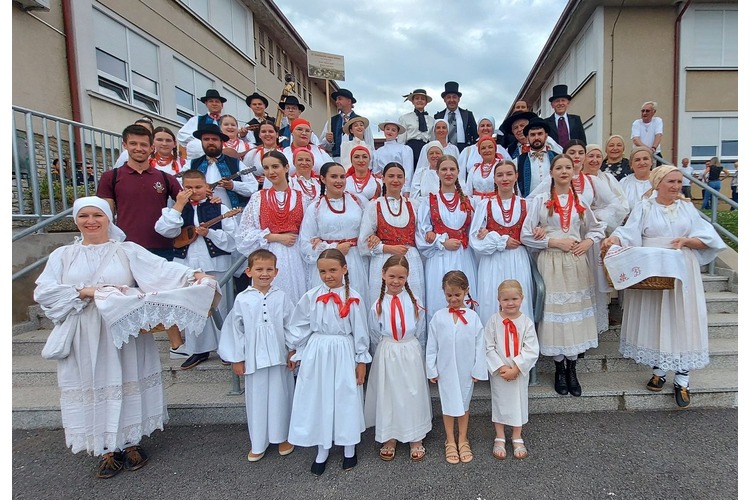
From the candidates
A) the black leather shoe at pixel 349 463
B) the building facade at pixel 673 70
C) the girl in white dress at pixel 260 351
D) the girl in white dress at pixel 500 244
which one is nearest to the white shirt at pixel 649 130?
the building facade at pixel 673 70

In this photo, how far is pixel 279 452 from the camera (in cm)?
328

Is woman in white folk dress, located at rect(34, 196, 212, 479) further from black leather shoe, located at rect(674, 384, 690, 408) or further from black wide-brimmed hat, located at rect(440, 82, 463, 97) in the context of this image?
black wide-brimmed hat, located at rect(440, 82, 463, 97)

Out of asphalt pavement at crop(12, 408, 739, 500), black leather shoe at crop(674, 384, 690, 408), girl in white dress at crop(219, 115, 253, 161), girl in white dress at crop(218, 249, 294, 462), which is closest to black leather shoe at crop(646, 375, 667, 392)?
black leather shoe at crop(674, 384, 690, 408)

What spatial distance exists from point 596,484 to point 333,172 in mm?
3455

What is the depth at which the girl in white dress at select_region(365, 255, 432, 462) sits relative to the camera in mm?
3117

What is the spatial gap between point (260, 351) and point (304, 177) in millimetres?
2149

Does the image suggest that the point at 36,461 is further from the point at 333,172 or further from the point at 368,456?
the point at 333,172

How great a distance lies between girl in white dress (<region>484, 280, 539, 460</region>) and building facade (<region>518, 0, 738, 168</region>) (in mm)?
12394

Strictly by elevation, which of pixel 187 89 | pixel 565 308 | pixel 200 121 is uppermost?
pixel 187 89

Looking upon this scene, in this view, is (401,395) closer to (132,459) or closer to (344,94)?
(132,459)

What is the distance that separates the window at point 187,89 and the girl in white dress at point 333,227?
38.1ft

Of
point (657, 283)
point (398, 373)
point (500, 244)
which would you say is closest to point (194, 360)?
point (398, 373)

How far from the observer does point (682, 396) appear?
3707 mm

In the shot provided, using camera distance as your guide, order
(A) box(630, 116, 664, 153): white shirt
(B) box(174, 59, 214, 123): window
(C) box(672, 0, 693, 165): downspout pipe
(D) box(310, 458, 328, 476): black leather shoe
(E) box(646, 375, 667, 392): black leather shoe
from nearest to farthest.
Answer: (D) box(310, 458, 328, 476): black leather shoe
(E) box(646, 375, 667, 392): black leather shoe
(A) box(630, 116, 664, 153): white shirt
(C) box(672, 0, 693, 165): downspout pipe
(B) box(174, 59, 214, 123): window
